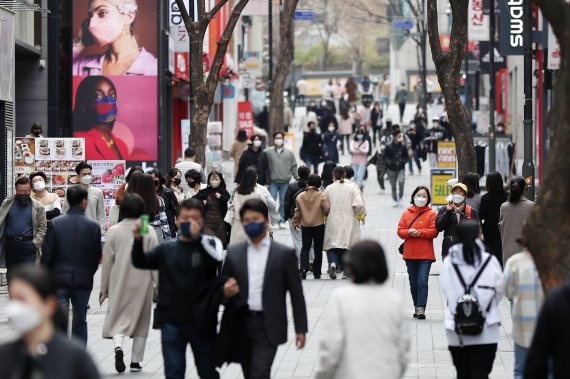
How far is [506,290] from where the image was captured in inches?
391

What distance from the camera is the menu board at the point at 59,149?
21.1 meters

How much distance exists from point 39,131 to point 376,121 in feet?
107

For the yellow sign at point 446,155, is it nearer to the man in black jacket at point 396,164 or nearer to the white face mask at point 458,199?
the man in black jacket at point 396,164

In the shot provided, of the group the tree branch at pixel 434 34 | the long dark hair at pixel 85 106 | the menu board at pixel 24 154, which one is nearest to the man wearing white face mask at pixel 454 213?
the tree branch at pixel 434 34

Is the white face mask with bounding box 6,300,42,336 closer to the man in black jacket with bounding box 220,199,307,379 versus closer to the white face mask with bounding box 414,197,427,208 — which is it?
the man in black jacket with bounding box 220,199,307,379

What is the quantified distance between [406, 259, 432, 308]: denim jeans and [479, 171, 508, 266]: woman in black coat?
732 millimetres

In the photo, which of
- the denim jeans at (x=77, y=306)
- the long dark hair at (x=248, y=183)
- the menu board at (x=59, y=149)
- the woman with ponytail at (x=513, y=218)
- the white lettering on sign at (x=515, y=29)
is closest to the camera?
the denim jeans at (x=77, y=306)

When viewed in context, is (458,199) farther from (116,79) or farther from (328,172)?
(116,79)

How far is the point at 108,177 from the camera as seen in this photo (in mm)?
21656

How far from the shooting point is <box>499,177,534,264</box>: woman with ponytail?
14461 millimetres

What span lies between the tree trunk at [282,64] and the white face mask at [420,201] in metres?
21.0

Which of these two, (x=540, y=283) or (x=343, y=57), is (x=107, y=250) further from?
(x=343, y=57)

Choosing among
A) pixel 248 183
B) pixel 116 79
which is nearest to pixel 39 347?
pixel 248 183

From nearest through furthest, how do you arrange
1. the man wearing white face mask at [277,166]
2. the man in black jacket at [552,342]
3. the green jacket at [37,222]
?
the man in black jacket at [552,342] → the green jacket at [37,222] → the man wearing white face mask at [277,166]
